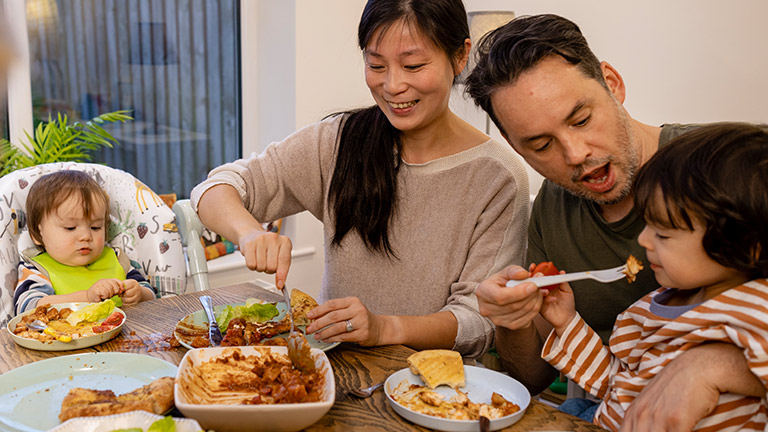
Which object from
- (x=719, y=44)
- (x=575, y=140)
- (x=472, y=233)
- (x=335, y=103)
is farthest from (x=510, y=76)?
(x=335, y=103)

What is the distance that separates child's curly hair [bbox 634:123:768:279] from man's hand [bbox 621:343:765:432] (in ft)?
0.48

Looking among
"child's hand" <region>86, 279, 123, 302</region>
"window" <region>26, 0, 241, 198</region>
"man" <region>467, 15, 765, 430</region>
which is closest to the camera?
"man" <region>467, 15, 765, 430</region>

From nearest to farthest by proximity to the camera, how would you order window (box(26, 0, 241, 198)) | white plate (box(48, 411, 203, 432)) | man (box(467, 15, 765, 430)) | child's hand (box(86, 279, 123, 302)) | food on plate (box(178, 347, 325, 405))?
white plate (box(48, 411, 203, 432)), food on plate (box(178, 347, 325, 405)), man (box(467, 15, 765, 430)), child's hand (box(86, 279, 123, 302)), window (box(26, 0, 241, 198))

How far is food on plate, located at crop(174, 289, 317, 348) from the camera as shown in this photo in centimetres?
141

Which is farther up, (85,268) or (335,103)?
(335,103)

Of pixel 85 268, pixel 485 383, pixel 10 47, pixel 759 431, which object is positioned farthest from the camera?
pixel 85 268

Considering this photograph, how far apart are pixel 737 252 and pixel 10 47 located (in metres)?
1.04

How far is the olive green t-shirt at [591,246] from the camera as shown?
1524 millimetres

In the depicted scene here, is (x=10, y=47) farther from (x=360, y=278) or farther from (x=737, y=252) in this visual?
(x=360, y=278)

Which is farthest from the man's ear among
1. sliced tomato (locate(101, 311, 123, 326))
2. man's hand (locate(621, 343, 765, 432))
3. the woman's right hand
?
sliced tomato (locate(101, 311, 123, 326))

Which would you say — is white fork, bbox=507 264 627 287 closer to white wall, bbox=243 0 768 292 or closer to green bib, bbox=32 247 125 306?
green bib, bbox=32 247 125 306

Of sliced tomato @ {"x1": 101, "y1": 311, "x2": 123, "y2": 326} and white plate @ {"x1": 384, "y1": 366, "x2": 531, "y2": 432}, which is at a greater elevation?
white plate @ {"x1": 384, "y1": 366, "x2": 531, "y2": 432}

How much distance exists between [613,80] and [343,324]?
0.78 metres

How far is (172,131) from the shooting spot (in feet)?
12.1
